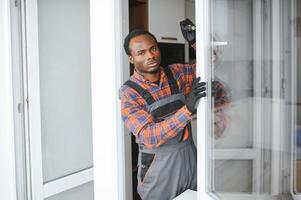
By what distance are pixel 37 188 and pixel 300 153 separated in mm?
2099

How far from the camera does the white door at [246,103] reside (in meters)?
1.45

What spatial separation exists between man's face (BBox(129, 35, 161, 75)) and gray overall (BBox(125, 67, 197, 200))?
0.29ft

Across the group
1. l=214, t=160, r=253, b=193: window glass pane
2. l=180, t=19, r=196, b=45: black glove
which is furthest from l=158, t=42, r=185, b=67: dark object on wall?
l=214, t=160, r=253, b=193: window glass pane

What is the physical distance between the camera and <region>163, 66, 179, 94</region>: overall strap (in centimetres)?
185

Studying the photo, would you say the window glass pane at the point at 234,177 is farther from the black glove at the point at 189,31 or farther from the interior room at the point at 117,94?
the black glove at the point at 189,31

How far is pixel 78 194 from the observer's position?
3016mm

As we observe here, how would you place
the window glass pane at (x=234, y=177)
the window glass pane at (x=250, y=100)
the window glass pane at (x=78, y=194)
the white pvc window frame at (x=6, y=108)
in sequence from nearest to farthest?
the window glass pane at (x=250, y=100) → the window glass pane at (x=234, y=177) → the white pvc window frame at (x=6, y=108) → the window glass pane at (x=78, y=194)

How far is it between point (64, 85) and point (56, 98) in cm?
13

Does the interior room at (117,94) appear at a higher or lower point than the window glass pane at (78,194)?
higher

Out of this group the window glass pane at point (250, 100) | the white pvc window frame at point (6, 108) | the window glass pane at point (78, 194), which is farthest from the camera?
the window glass pane at point (78, 194)

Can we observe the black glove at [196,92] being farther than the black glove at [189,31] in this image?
No

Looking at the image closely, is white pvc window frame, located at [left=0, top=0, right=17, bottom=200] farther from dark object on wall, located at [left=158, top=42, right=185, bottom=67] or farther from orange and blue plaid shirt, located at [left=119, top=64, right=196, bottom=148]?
dark object on wall, located at [left=158, top=42, right=185, bottom=67]

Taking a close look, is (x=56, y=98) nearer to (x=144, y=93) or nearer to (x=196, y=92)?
(x=144, y=93)

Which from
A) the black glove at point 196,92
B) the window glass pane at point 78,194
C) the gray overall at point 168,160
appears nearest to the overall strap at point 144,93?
the gray overall at point 168,160
